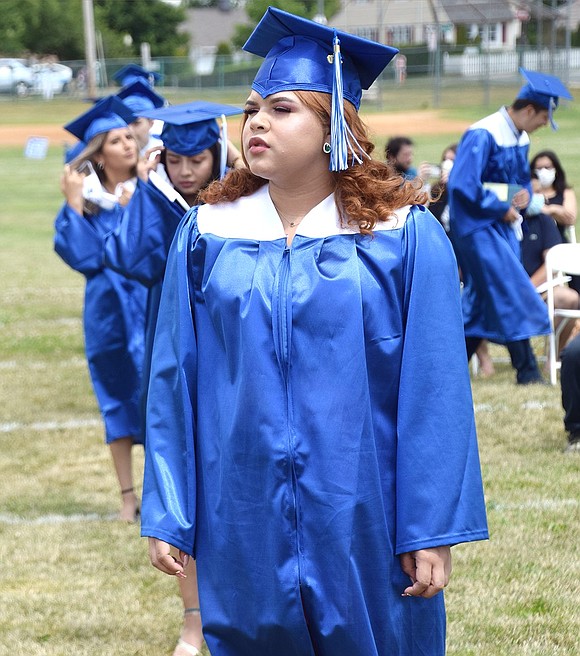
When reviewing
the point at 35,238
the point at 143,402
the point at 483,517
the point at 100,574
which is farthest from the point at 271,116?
the point at 35,238

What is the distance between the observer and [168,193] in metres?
4.25

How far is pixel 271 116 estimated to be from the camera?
262cm

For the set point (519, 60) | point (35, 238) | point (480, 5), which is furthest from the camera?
point (480, 5)

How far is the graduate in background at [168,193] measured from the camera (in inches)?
168

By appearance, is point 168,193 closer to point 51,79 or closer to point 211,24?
point 51,79

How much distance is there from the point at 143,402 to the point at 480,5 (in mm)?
53053

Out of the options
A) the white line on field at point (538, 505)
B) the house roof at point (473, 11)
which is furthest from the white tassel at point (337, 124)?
the house roof at point (473, 11)

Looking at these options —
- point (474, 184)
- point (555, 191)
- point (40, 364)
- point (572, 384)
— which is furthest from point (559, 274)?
point (40, 364)

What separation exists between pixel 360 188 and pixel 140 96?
15.0 ft

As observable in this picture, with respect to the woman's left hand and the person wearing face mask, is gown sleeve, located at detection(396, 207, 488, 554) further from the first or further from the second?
the person wearing face mask

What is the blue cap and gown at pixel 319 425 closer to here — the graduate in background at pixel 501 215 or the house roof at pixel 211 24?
the graduate in background at pixel 501 215

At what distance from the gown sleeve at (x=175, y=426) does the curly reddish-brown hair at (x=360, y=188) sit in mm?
166

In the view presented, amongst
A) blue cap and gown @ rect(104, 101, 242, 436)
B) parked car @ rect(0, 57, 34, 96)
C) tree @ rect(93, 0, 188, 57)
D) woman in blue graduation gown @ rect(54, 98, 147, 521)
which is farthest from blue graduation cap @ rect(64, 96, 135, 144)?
tree @ rect(93, 0, 188, 57)

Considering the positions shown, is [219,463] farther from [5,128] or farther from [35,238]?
[5,128]
